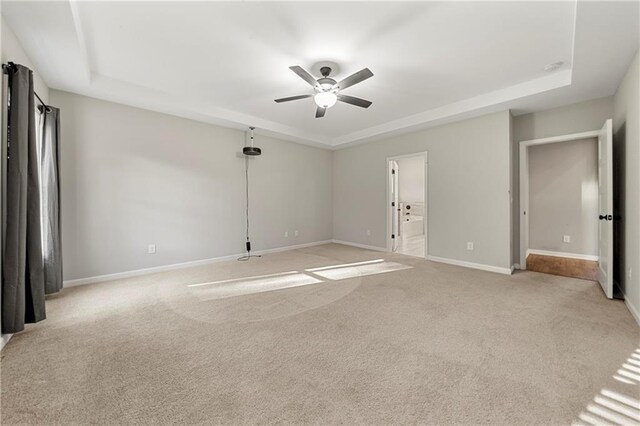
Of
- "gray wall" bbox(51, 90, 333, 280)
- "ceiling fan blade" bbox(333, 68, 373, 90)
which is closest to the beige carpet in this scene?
"gray wall" bbox(51, 90, 333, 280)

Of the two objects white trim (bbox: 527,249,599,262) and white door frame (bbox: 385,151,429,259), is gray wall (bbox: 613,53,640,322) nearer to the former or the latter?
white trim (bbox: 527,249,599,262)

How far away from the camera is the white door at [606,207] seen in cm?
286

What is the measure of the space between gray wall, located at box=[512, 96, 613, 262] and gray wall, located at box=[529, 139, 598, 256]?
1363 millimetres

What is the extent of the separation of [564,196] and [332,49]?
5.25 m

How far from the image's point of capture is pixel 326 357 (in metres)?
1.83

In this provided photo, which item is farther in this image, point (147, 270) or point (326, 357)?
point (147, 270)

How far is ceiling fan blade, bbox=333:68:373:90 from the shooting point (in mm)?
2492

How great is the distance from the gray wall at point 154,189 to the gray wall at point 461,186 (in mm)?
2084

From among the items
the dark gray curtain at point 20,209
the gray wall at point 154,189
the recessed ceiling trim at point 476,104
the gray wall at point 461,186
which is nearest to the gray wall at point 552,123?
the gray wall at point 461,186

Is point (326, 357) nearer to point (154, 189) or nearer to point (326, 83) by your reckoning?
point (326, 83)

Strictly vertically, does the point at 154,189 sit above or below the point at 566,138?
below

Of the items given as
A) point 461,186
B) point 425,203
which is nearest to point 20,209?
point 425,203

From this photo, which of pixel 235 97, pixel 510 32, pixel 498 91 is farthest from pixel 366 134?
pixel 510 32

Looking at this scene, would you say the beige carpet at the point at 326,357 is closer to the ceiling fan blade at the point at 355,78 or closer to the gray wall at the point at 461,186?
the gray wall at the point at 461,186
